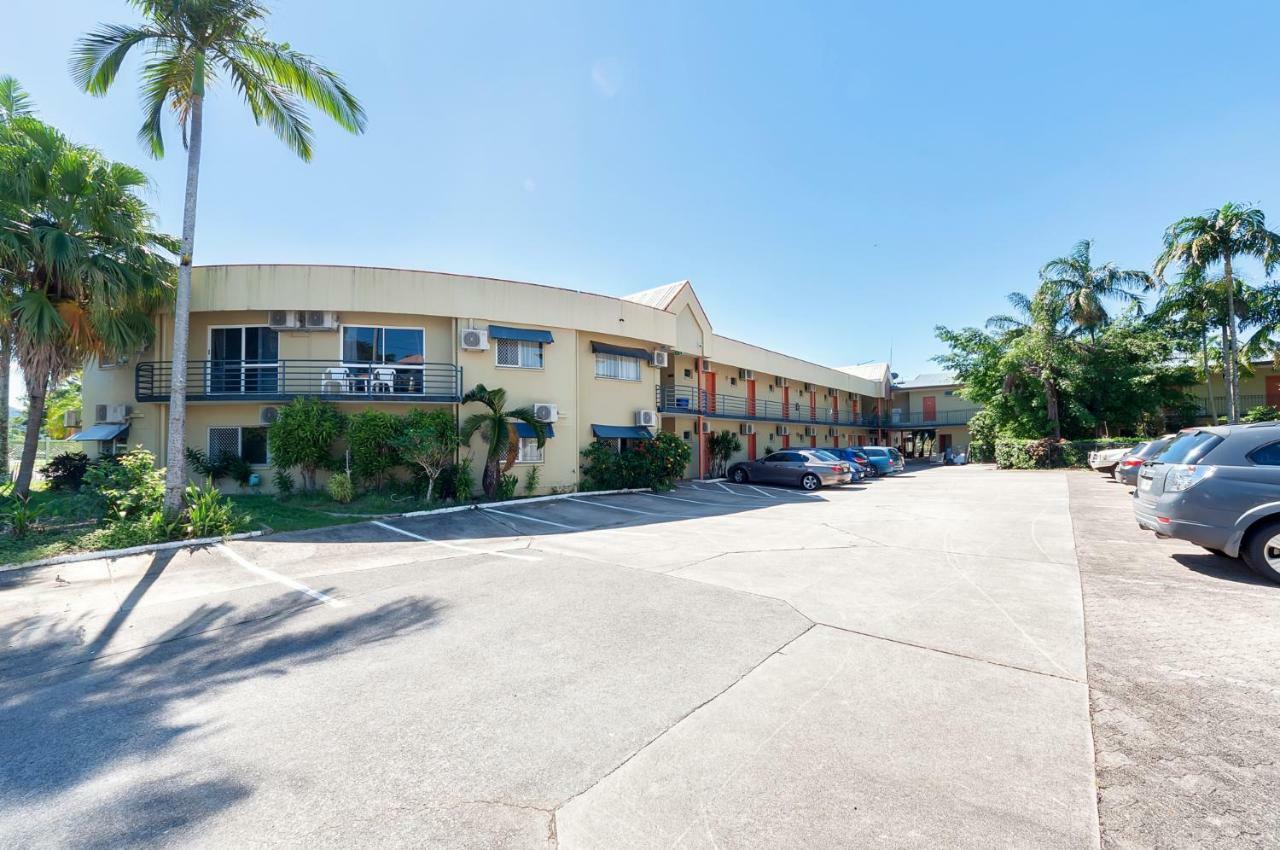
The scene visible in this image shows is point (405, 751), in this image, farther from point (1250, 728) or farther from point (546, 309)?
point (546, 309)

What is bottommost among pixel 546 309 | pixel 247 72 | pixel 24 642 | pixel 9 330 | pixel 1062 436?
pixel 24 642

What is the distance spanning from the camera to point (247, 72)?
11.1 m

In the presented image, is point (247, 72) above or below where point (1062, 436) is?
above

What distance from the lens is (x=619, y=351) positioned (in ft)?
65.1

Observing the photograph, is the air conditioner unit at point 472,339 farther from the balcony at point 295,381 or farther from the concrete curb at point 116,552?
the concrete curb at point 116,552

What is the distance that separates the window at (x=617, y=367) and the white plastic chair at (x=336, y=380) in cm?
782

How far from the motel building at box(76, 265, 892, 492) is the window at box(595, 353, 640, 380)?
0.07 m

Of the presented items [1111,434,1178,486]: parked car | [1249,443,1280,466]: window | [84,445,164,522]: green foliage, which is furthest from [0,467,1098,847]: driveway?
[1111,434,1178,486]: parked car

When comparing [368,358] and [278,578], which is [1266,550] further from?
[368,358]

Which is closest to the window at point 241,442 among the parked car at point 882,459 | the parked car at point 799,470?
the parked car at point 799,470

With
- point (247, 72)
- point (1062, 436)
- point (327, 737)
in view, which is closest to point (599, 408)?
point (247, 72)

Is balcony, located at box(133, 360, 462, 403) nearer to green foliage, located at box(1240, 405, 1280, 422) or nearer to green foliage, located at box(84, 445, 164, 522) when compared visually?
green foliage, located at box(84, 445, 164, 522)

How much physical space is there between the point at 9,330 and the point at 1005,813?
1892 centimetres

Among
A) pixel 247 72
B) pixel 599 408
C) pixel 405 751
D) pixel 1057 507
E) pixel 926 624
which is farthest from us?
pixel 599 408
